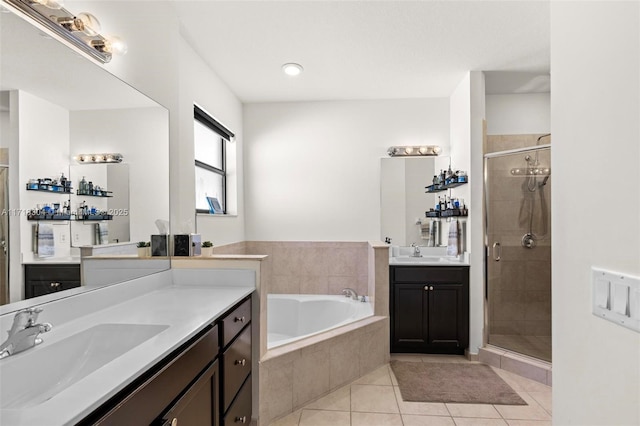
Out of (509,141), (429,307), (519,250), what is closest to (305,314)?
(429,307)

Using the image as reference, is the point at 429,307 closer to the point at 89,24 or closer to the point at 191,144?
the point at 191,144

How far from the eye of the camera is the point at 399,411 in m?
2.14

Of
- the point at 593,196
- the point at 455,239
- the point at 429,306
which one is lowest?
the point at 429,306

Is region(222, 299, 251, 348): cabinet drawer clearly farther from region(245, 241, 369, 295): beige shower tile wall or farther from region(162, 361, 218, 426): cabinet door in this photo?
region(245, 241, 369, 295): beige shower tile wall

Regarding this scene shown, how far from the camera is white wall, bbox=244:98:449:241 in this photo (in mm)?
3625

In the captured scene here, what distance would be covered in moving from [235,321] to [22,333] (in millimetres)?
817

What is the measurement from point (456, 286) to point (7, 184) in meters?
3.08

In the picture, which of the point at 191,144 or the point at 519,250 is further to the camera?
the point at 519,250

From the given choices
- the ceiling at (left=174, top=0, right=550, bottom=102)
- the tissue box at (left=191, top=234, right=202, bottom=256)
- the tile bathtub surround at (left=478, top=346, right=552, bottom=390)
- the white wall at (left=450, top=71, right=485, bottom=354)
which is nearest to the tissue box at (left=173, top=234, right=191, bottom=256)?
the tissue box at (left=191, top=234, right=202, bottom=256)

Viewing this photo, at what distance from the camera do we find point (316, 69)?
288 centimetres

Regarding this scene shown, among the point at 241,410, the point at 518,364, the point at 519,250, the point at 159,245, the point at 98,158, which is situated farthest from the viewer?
the point at 519,250

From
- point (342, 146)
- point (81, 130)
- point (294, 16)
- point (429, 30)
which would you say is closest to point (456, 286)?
point (342, 146)

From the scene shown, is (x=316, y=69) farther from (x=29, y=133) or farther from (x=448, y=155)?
(x=29, y=133)

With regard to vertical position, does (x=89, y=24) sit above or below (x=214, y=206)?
above
